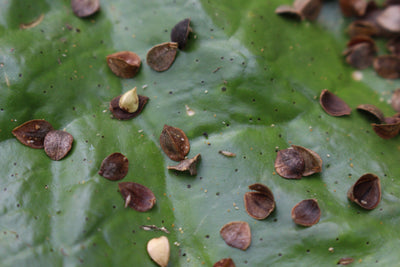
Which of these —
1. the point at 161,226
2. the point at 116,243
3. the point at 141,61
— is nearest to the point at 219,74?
the point at 141,61

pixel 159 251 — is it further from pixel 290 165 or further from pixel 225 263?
pixel 290 165

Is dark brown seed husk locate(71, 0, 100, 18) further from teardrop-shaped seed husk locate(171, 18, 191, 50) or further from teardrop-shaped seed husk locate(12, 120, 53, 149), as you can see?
teardrop-shaped seed husk locate(12, 120, 53, 149)

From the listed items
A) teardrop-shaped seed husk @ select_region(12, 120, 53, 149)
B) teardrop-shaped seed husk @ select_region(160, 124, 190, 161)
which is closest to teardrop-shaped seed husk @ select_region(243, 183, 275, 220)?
teardrop-shaped seed husk @ select_region(160, 124, 190, 161)

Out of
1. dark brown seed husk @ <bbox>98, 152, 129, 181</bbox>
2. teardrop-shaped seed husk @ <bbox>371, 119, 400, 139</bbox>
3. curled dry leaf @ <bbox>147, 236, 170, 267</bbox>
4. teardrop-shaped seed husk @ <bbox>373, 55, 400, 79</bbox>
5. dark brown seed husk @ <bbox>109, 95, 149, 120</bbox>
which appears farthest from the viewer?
teardrop-shaped seed husk @ <bbox>373, 55, 400, 79</bbox>

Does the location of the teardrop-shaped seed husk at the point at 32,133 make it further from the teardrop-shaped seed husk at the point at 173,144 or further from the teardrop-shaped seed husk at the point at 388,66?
the teardrop-shaped seed husk at the point at 388,66

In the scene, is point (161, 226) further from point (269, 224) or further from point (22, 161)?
point (22, 161)
